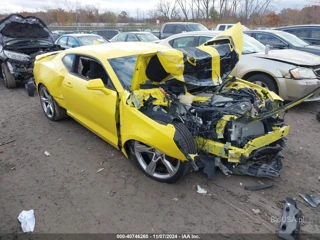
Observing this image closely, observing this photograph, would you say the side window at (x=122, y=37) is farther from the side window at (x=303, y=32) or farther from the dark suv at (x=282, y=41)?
the side window at (x=303, y=32)

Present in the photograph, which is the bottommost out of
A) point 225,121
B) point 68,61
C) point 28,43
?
point 225,121

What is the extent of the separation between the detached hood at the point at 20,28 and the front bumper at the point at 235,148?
7016 millimetres

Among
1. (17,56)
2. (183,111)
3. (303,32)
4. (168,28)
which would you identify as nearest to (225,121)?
(183,111)

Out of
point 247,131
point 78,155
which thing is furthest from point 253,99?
point 78,155

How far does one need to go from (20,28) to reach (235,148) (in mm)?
7598

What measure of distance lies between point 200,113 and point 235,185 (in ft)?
3.13

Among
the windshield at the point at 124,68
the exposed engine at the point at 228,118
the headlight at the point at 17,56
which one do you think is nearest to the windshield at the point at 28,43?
the headlight at the point at 17,56

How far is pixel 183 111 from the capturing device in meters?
3.15

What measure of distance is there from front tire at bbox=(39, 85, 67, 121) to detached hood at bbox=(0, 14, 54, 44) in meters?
3.57

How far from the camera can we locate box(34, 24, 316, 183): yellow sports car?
2.84 m

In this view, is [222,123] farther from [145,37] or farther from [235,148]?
[145,37]

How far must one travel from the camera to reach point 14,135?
4.58 metres

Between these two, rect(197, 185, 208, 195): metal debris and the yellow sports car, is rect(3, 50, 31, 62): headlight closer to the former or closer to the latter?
the yellow sports car

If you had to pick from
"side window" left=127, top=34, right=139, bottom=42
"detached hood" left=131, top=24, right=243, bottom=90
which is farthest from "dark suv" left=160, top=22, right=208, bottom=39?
"detached hood" left=131, top=24, right=243, bottom=90
